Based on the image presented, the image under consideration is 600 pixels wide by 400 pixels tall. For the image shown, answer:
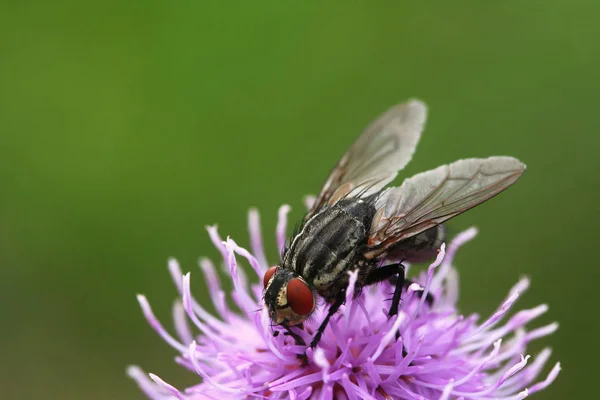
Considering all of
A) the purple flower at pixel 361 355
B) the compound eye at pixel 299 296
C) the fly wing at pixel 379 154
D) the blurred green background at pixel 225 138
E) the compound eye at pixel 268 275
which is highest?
the blurred green background at pixel 225 138

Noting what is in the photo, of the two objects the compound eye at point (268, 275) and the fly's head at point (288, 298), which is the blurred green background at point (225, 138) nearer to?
the compound eye at point (268, 275)

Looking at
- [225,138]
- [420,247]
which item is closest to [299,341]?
[420,247]

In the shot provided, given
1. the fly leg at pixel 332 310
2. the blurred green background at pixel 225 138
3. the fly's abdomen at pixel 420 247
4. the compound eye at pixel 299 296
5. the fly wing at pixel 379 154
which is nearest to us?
the compound eye at pixel 299 296

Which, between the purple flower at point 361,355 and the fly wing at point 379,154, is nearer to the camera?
the purple flower at point 361,355

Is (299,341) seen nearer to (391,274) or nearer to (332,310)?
(332,310)

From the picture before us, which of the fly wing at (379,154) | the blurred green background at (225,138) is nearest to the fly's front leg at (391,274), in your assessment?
the fly wing at (379,154)

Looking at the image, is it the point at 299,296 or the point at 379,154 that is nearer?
the point at 299,296
